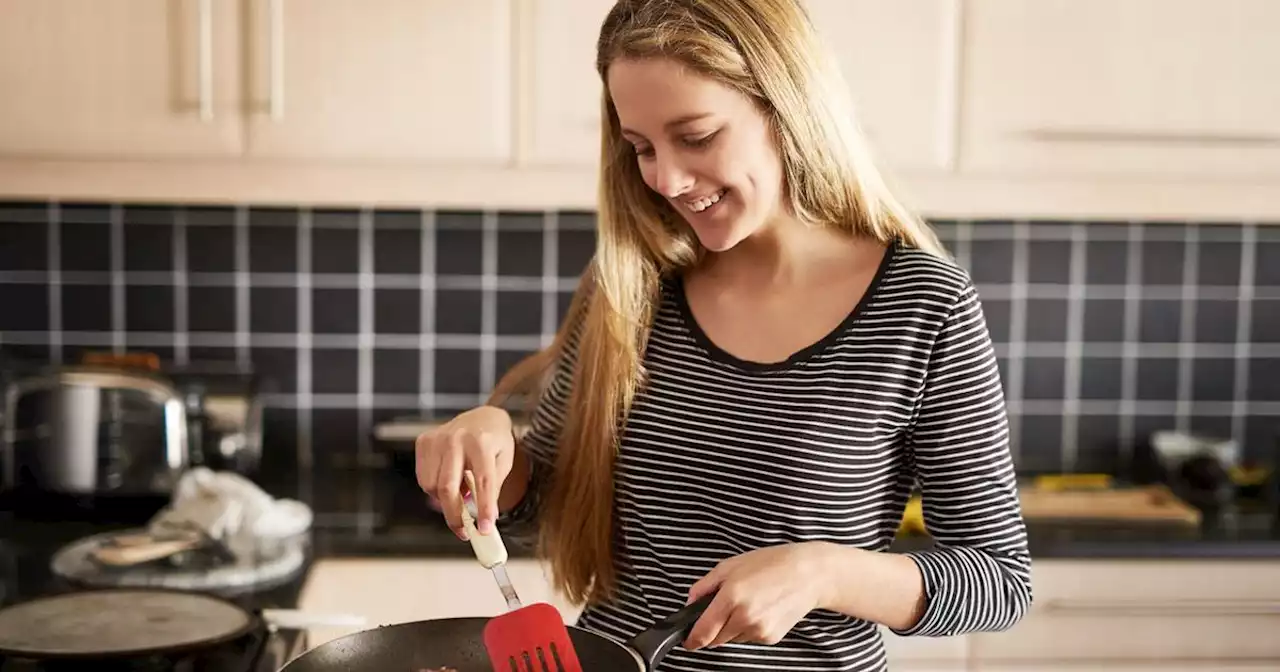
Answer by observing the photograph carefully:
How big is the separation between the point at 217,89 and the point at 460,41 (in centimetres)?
34

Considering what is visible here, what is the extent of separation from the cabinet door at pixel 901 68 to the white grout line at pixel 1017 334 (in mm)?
403

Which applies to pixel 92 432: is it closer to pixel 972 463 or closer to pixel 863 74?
pixel 863 74

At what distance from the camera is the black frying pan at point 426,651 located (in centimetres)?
98

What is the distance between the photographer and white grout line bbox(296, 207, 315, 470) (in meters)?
2.18

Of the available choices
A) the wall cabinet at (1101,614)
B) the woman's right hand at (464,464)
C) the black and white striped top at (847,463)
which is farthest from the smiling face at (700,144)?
the wall cabinet at (1101,614)

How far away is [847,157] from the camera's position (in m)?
1.14

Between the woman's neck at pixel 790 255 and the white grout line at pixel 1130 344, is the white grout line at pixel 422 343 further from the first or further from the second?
the woman's neck at pixel 790 255

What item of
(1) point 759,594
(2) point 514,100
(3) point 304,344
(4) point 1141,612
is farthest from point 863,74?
(1) point 759,594

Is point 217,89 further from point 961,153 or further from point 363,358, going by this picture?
point 961,153

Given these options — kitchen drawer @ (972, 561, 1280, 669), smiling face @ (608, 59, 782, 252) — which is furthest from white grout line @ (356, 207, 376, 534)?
smiling face @ (608, 59, 782, 252)

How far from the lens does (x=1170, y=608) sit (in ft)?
6.03

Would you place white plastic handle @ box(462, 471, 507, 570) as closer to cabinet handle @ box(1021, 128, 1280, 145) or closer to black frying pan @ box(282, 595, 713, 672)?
black frying pan @ box(282, 595, 713, 672)

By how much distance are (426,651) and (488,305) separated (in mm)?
1195

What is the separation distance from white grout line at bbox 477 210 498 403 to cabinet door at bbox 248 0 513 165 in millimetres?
343
